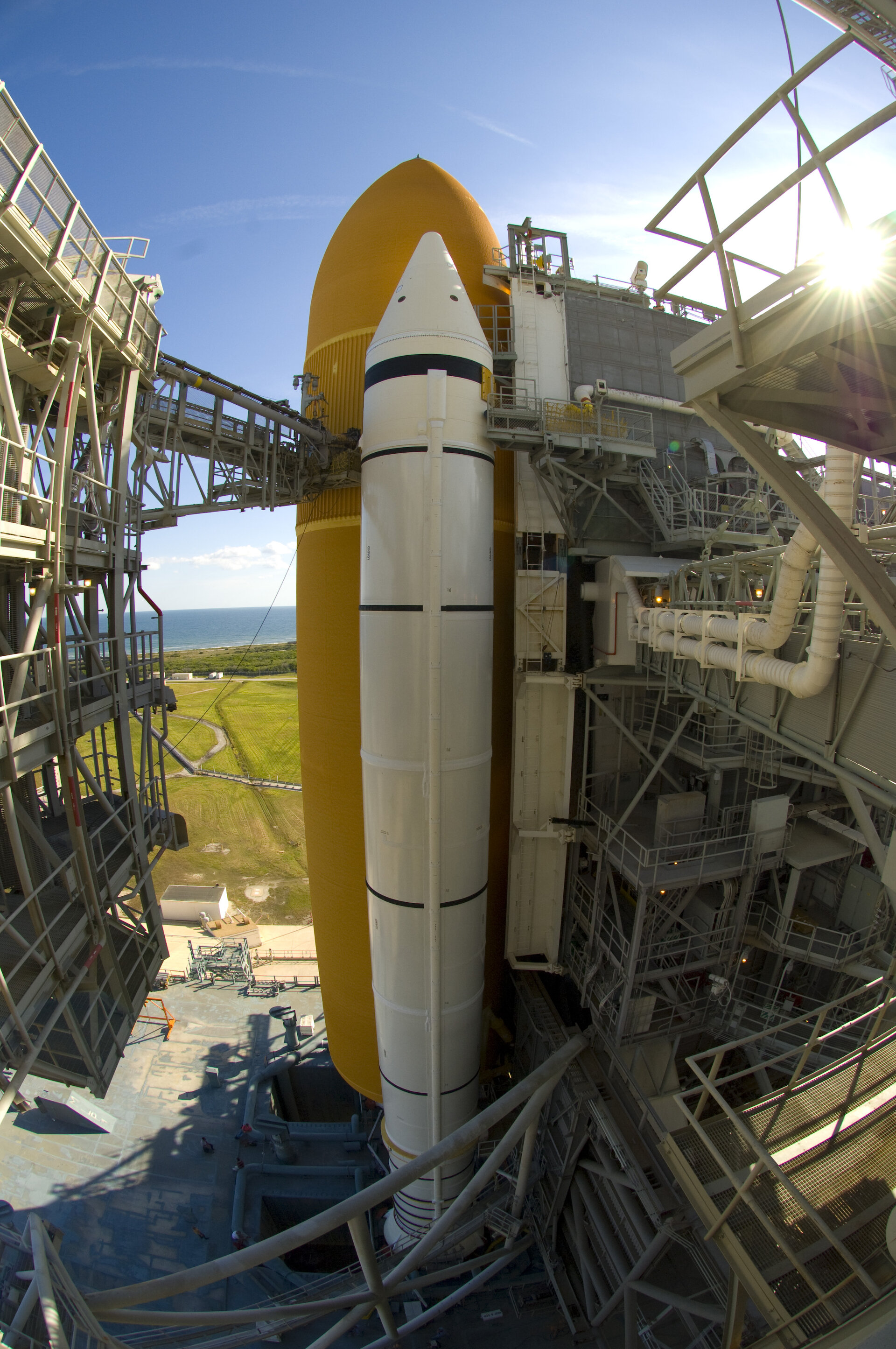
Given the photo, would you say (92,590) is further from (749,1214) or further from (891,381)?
(749,1214)

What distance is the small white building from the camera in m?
19.8

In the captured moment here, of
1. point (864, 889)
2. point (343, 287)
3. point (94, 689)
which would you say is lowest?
point (864, 889)

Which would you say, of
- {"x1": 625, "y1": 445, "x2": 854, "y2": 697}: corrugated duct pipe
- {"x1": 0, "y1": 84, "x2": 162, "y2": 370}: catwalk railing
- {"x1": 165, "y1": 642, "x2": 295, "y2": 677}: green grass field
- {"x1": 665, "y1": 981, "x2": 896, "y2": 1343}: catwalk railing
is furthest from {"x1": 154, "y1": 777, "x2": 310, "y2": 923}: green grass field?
{"x1": 165, "y1": 642, "x2": 295, "y2": 677}: green grass field

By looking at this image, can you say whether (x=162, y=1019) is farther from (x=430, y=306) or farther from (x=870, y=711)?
(x=430, y=306)

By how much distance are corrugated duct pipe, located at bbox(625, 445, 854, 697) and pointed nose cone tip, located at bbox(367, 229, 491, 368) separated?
5.54 meters

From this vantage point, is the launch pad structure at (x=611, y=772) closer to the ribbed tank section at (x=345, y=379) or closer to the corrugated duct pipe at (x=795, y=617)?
the corrugated duct pipe at (x=795, y=617)

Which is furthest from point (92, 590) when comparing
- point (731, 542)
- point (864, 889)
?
point (864, 889)

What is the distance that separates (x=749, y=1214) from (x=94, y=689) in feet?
26.9

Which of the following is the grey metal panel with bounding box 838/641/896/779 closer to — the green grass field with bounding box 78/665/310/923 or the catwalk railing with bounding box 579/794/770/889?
the catwalk railing with bounding box 579/794/770/889

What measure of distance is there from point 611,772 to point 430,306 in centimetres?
860

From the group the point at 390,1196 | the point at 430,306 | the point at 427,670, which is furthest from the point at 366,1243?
the point at 430,306

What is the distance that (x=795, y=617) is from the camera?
17.3 feet

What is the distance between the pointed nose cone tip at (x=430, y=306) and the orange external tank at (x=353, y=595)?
5.21ft

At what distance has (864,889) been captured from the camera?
10.5m
